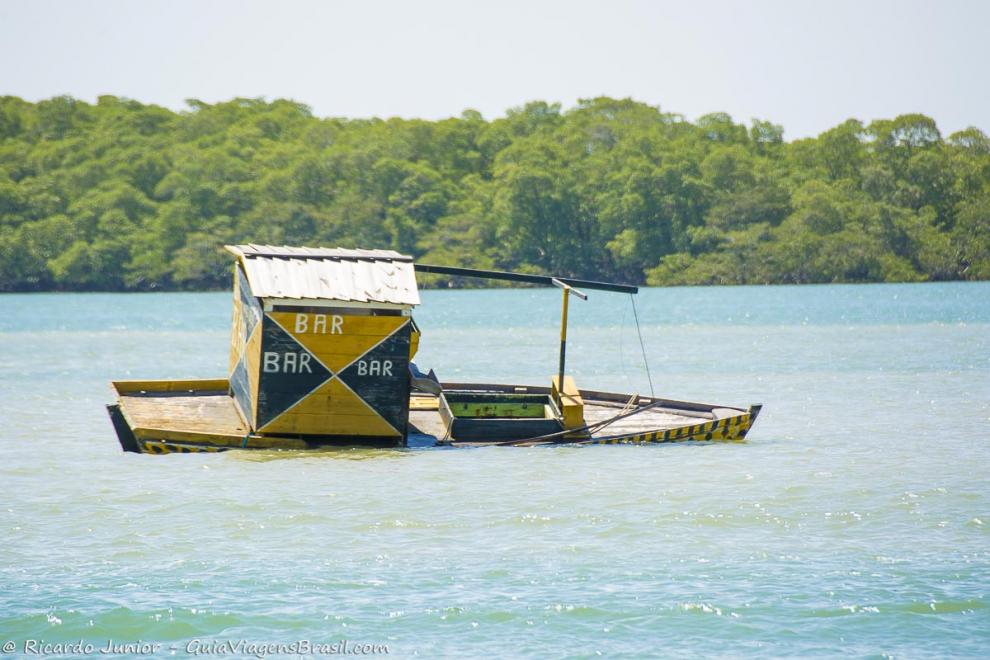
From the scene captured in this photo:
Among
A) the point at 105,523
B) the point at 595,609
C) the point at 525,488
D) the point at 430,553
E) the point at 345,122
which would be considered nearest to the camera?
the point at 595,609

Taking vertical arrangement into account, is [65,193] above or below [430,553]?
above

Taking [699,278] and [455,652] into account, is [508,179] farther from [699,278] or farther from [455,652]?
[455,652]

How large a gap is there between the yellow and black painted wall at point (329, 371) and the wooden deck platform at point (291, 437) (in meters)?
0.50

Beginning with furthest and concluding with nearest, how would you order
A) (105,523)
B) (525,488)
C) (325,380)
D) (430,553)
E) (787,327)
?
1. (787,327)
2. (325,380)
3. (525,488)
4. (105,523)
5. (430,553)

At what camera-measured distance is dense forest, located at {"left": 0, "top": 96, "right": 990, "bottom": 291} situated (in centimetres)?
13412

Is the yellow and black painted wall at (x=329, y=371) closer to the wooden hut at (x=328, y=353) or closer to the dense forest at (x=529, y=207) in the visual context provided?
the wooden hut at (x=328, y=353)

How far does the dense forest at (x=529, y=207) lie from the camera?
440 feet

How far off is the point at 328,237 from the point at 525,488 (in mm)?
119607

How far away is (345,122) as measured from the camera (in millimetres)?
182875

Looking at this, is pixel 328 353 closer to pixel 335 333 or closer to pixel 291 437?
pixel 335 333

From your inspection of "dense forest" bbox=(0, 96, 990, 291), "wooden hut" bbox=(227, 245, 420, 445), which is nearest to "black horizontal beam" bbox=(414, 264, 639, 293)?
"wooden hut" bbox=(227, 245, 420, 445)

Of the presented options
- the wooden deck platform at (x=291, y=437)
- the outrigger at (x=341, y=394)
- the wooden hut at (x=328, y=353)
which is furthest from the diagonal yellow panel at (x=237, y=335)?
the wooden hut at (x=328, y=353)

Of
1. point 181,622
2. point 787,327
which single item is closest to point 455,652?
point 181,622

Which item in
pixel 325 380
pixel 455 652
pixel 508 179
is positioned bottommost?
pixel 455 652
